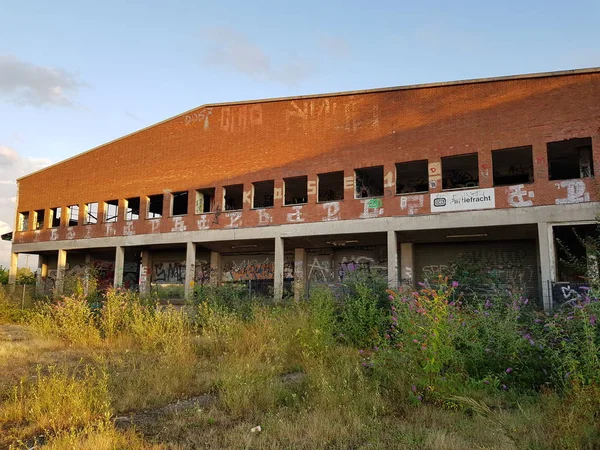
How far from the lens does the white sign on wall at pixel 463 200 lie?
16703mm

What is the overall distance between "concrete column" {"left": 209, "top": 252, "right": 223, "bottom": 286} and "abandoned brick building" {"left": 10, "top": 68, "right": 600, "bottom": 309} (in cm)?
6

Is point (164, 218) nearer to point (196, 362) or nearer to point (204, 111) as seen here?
point (204, 111)

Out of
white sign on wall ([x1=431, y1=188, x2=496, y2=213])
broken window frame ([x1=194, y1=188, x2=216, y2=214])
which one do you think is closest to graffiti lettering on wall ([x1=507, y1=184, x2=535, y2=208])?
white sign on wall ([x1=431, y1=188, x2=496, y2=213])

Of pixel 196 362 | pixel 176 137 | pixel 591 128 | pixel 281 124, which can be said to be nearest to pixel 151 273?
pixel 176 137

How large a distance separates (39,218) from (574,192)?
31528 mm

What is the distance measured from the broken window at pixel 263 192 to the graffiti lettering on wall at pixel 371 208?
513cm

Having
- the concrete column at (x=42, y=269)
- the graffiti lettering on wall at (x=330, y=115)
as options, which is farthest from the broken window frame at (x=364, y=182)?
the concrete column at (x=42, y=269)

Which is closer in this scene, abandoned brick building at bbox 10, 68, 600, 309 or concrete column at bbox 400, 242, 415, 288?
abandoned brick building at bbox 10, 68, 600, 309

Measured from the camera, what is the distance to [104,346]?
8930 millimetres

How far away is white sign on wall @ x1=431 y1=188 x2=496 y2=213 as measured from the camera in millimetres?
16703

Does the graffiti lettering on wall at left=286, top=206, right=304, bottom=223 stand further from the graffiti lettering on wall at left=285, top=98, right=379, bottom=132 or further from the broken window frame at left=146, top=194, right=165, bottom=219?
the broken window frame at left=146, top=194, right=165, bottom=219

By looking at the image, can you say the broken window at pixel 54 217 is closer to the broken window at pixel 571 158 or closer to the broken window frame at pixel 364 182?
the broken window frame at pixel 364 182

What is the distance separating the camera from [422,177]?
70.0 feet

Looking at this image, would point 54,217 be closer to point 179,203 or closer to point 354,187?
point 179,203
